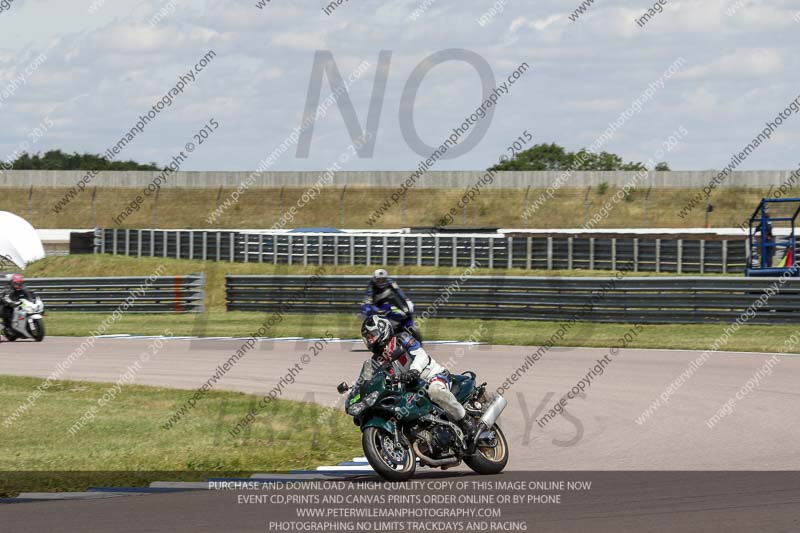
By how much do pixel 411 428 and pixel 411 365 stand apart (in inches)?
21.4

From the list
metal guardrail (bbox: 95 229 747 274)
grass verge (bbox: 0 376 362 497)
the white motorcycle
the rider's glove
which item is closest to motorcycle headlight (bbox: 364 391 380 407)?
the rider's glove

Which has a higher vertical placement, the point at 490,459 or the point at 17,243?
the point at 490,459

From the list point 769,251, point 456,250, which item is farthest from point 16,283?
point 769,251

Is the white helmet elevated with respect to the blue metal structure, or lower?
elevated

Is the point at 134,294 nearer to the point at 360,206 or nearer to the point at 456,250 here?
the point at 456,250

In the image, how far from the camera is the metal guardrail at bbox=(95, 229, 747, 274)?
113 ft

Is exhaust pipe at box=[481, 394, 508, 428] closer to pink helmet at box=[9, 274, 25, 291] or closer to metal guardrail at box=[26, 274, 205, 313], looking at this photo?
pink helmet at box=[9, 274, 25, 291]

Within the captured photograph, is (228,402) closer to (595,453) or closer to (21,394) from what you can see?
(21,394)

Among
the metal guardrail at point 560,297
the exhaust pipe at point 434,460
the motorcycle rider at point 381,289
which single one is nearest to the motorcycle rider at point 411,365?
the exhaust pipe at point 434,460

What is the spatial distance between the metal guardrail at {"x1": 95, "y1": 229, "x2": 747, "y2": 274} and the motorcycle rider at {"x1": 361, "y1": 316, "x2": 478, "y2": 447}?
25.3 meters

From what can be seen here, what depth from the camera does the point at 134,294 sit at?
3238 centimetres

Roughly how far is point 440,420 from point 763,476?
267cm

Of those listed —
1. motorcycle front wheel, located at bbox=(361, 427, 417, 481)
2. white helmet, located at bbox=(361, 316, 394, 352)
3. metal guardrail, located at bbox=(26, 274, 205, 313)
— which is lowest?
metal guardrail, located at bbox=(26, 274, 205, 313)

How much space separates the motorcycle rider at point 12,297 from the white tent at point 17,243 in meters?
22.3
